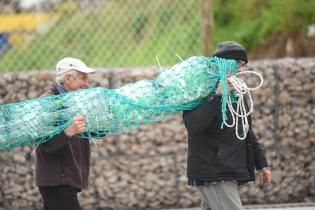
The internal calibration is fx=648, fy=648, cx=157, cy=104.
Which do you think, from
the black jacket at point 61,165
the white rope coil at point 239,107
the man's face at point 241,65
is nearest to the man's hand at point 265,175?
the white rope coil at point 239,107

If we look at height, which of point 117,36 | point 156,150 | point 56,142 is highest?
point 117,36

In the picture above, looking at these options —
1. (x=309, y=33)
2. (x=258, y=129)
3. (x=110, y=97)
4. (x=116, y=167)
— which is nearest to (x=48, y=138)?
(x=110, y=97)

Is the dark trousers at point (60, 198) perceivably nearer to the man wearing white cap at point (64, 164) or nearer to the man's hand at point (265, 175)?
the man wearing white cap at point (64, 164)

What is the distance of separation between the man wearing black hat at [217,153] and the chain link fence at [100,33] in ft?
10.1

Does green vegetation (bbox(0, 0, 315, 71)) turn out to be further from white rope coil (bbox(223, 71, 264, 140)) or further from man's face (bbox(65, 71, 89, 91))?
white rope coil (bbox(223, 71, 264, 140))

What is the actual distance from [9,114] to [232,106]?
1.47m

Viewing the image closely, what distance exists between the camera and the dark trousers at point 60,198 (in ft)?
14.0

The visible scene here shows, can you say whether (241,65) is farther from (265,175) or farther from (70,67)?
(70,67)

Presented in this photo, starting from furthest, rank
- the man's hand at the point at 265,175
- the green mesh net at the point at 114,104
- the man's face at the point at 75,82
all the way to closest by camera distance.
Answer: the man's hand at the point at 265,175
the man's face at the point at 75,82
the green mesh net at the point at 114,104

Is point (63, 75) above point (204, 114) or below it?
above

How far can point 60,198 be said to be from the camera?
4.25 meters

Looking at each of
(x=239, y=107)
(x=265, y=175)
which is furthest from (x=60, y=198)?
(x=265, y=175)

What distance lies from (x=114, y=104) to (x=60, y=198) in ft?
2.34

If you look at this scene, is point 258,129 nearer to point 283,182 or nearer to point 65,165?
point 283,182
